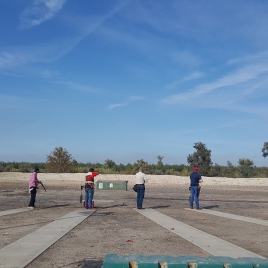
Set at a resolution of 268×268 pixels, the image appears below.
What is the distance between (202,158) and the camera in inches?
2302

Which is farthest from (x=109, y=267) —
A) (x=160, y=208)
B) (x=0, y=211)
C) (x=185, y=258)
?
(x=160, y=208)

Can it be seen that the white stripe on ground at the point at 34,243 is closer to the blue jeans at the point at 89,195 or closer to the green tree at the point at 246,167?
the blue jeans at the point at 89,195

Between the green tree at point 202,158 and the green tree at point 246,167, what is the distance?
5247mm

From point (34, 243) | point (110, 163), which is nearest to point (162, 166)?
point (110, 163)

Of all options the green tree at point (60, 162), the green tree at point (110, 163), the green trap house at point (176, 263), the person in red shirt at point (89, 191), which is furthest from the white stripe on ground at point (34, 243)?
the green tree at point (110, 163)

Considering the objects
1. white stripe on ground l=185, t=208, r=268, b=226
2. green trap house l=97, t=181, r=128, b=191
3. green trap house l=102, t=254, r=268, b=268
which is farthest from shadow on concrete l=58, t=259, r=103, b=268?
green trap house l=97, t=181, r=128, b=191

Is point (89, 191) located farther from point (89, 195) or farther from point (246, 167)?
point (246, 167)

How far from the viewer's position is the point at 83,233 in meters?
10.6

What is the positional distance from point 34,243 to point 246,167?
54.9 metres

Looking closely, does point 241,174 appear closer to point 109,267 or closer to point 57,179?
point 57,179

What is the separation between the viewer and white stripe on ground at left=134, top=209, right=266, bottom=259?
27.2 ft

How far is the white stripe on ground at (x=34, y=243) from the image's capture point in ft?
24.3

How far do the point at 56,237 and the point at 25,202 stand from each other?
10113mm

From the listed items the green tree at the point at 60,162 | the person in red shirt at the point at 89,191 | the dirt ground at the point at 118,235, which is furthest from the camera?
the green tree at the point at 60,162
